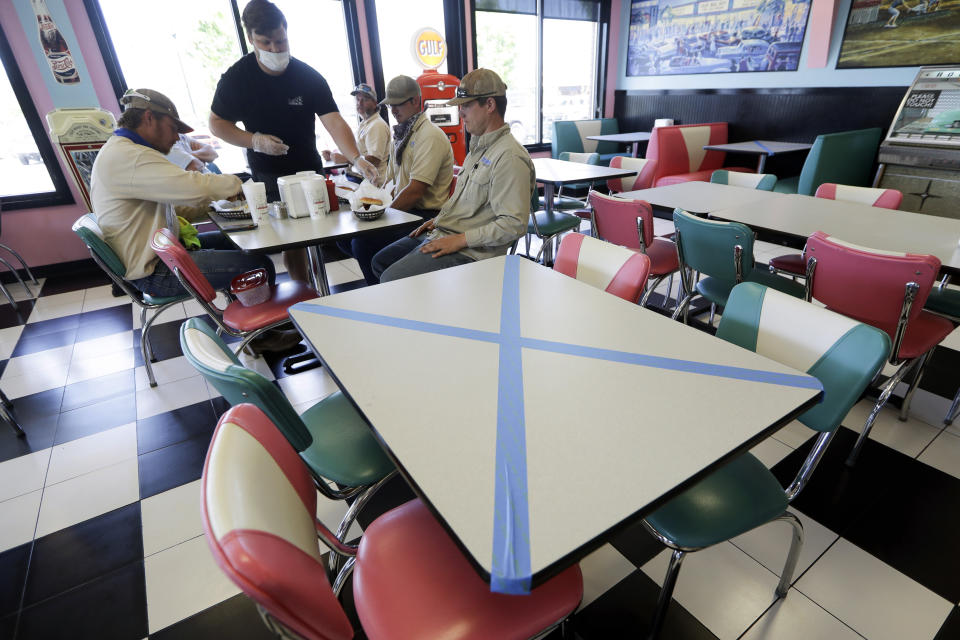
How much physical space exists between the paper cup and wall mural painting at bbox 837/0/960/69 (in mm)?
5594

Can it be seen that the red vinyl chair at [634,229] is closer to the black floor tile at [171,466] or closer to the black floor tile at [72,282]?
the black floor tile at [171,466]

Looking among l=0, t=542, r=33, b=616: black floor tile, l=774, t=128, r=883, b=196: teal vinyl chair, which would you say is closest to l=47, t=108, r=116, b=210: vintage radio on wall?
l=0, t=542, r=33, b=616: black floor tile

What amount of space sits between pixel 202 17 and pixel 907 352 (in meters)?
5.70

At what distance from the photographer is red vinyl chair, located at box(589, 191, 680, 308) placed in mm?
2348

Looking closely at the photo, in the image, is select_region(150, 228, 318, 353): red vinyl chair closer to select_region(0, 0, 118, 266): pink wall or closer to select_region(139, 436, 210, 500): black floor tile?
select_region(139, 436, 210, 500): black floor tile

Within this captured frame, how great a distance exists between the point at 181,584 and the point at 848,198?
3.54 m

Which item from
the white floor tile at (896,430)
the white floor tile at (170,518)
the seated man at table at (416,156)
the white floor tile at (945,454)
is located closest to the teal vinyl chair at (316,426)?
the white floor tile at (170,518)

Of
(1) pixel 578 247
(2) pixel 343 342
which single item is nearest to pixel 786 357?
(1) pixel 578 247

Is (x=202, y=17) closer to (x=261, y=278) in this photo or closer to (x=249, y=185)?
(x=249, y=185)

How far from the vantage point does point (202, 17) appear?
4.25 m

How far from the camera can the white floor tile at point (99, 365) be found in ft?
8.64

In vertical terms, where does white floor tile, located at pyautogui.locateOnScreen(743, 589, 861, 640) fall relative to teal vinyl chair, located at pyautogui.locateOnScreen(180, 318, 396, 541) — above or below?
below

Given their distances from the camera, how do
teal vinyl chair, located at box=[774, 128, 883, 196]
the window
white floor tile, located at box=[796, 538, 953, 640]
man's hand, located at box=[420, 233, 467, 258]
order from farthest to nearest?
1. the window
2. teal vinyl chair, located at box=[774, 128, 883, 196]
3. man's hand, located at box=[420, 233, 467, 258]
4. white floor tile, located at box=[796, 538, 953, 640]

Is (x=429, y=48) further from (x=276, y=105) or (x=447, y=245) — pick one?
(x=447, y=245)
